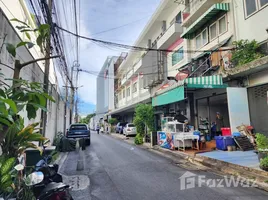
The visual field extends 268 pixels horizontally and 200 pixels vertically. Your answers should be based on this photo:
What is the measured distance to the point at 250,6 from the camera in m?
10.5

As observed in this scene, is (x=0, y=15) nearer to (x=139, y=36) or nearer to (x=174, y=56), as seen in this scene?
(x=174, y=56)

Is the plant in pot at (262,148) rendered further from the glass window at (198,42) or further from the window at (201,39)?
the glass window at (198,42)

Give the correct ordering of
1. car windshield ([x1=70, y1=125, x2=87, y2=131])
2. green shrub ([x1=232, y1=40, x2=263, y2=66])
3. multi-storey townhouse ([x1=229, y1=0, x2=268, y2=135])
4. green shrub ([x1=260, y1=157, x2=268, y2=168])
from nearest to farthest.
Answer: green shrub ([x1=260, y1=157, x2=268, y2=168])
multi-storey townhouse ([x1=229, y1=0, x2=268, y2=135])
green shrub ([x1=232, y1=40, x2=263, y2=66])
car windshield ([x1=70, y1=125, x2=87, y2=131])

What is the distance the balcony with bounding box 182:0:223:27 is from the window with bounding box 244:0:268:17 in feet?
9.00

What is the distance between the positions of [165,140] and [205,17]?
27.6 ft

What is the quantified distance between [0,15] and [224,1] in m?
12.8

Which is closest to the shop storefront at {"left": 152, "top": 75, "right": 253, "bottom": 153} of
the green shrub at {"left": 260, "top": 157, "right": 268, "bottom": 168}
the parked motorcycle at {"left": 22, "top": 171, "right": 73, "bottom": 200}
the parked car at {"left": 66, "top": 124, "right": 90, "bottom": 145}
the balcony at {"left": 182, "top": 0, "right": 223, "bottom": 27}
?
the green shrub at {"left": 260, "top": 157, "right": 268, "bottom": 168}

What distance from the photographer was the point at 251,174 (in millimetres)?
5988

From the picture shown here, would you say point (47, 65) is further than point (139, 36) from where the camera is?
No

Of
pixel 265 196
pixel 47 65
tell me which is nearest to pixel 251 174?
pixel 265 196

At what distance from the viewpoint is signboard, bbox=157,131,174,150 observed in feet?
38.2

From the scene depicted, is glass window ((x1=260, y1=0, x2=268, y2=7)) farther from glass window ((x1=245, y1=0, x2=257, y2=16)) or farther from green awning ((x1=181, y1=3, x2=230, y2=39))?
green awning ((x1=181, y1=3, x2=230, y2=39))

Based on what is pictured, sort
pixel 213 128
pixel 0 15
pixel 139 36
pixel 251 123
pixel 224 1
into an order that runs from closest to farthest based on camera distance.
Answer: pixel 0 15 → pixel 251 123 → pixel 224 1 → pixel 213 128 → pixel 139 36

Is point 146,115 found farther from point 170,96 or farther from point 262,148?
point 262,148
